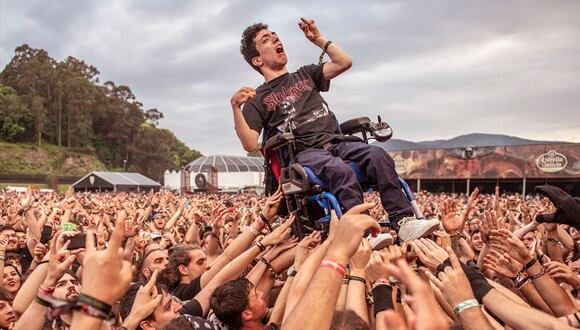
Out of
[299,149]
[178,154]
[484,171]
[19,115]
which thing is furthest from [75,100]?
[299,149]

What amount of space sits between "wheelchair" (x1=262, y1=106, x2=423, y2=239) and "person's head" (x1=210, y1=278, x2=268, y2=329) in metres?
1.01

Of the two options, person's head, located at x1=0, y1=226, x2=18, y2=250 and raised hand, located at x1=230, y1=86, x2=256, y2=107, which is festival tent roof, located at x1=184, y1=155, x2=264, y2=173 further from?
raised hand, located at x1=230, y1=86, x2=256, y2=107

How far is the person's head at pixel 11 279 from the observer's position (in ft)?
17.0

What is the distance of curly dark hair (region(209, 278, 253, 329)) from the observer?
3.50 meters

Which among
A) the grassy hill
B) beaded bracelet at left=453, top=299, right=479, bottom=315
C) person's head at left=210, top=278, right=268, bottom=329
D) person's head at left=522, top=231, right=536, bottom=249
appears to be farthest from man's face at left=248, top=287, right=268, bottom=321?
the grassy hill

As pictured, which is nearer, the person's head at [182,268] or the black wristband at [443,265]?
the black wristband at [443,265]

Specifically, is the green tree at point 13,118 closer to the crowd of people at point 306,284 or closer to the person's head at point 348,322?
the crowd of people at point 306,284

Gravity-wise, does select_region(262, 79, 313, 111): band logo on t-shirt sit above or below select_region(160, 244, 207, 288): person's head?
above

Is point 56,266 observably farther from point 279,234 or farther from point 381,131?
point 381,131

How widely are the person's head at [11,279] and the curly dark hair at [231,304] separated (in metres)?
2.72

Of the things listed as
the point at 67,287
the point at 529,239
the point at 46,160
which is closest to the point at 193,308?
the point at 67,287

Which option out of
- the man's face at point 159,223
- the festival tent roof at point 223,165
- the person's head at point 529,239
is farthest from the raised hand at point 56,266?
the festival tent roof at point 223,165

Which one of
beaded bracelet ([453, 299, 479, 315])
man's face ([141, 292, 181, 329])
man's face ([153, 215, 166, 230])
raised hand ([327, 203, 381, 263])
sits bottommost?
man's face ([153, 215, 166, 230])

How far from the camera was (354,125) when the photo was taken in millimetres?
5410
